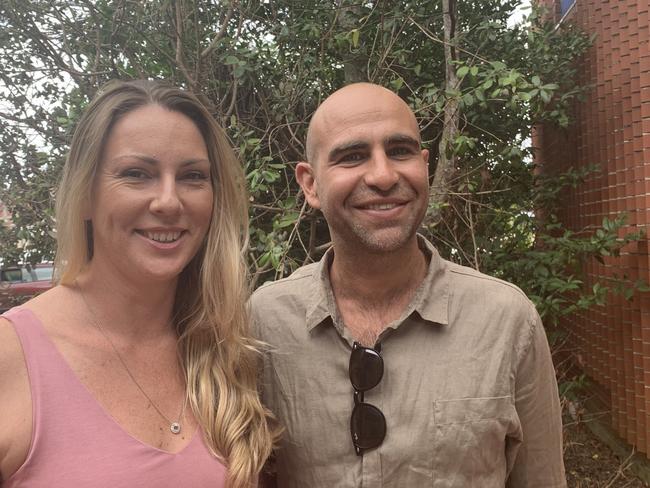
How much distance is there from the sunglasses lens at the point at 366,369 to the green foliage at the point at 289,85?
163cm

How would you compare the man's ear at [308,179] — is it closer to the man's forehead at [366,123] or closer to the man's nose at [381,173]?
the man's forehead at [366,123]

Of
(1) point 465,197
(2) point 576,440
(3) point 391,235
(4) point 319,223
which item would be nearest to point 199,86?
(4) point 319,223

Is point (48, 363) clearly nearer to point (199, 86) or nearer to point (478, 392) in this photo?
point (478, 392)

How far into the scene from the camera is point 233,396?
1.80 m

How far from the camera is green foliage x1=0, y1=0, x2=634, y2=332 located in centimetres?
382

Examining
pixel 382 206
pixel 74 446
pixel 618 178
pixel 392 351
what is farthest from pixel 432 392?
pixel 618 178

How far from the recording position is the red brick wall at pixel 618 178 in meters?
4.62

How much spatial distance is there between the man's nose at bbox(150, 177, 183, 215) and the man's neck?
59 cm

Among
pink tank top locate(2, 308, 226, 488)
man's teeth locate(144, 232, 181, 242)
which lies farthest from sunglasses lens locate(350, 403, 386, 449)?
man's teeth locate(144, 232, 181, 242)

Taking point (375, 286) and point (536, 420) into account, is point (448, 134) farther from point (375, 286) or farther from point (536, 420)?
point (536, 420)

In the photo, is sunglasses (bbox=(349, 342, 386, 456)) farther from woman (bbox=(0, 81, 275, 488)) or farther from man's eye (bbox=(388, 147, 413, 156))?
man's eye (bbox=(388, 147, 413, 156))

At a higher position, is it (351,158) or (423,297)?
(351,158)

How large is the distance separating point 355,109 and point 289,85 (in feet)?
7.79

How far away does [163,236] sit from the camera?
169cm
